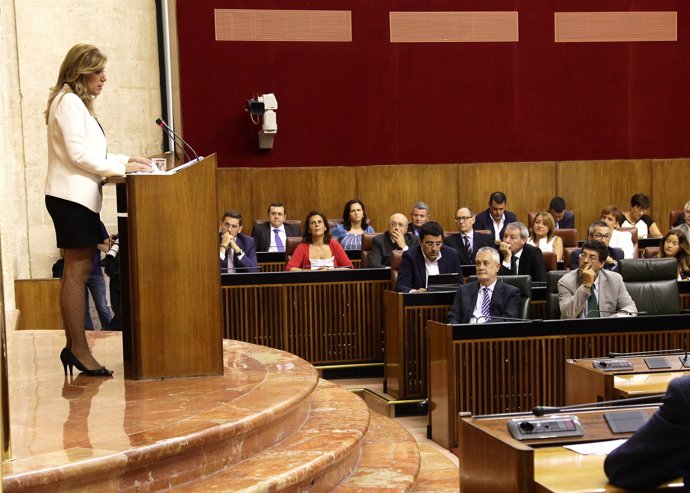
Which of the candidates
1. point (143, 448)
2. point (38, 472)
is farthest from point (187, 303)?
point (38, 472)

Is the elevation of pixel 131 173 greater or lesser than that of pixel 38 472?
greater

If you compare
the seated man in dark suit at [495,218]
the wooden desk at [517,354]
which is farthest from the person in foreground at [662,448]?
the seated man in dark suit at [495,218]

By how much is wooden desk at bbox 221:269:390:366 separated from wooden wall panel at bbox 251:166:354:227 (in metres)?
3.88

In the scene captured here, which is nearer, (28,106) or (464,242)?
(464,242)

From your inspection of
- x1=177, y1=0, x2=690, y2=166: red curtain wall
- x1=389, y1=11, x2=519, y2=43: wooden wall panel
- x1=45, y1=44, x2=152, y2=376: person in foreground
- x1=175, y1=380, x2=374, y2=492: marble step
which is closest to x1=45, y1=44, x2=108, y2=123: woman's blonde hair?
x1=45, y1=44, x2=152, y2=376: person in foreground

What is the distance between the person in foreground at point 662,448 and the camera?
7.21 feet

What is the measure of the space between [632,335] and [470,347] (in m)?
0.89

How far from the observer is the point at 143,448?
268cm

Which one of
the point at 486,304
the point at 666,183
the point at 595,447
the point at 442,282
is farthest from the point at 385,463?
the point at 666,183

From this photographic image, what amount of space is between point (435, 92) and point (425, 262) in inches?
181

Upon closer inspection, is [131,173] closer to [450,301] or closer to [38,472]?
[38,472]

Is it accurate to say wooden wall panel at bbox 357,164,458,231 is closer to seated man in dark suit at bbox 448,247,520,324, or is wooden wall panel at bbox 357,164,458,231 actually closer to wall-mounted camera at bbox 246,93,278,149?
wall-mounted camera at bbox 246,93,278,149

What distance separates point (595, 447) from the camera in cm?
264

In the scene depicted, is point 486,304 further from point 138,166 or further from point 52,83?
point 52,83
